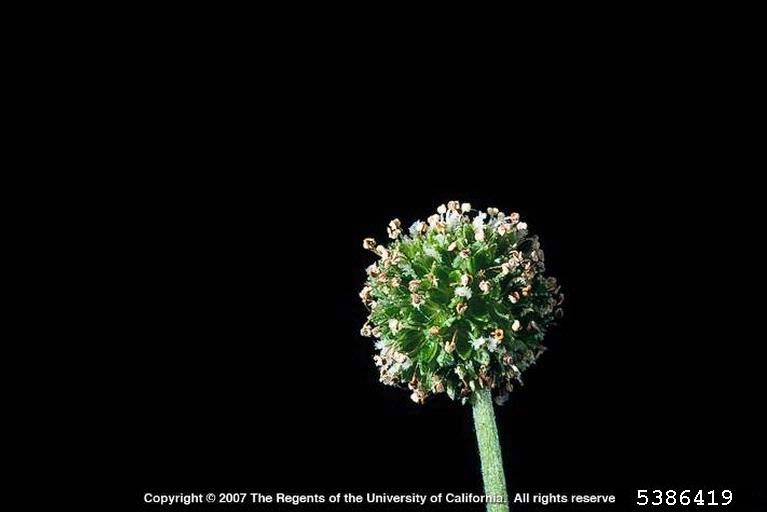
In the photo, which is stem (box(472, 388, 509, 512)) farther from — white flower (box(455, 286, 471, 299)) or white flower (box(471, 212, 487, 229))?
white flower (box(471, 212, 487, 229))

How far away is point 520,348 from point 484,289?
Answer: 14.9 inches

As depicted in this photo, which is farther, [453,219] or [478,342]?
[453,219]

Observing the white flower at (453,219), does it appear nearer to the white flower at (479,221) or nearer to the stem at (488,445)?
the white flower at (479,221)

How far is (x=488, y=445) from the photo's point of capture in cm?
525

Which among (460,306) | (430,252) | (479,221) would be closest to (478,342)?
(460,306)

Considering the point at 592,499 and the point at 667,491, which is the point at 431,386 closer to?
the point at 592,499

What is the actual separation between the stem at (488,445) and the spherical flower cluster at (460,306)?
0.08 m

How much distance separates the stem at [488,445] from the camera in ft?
17.1

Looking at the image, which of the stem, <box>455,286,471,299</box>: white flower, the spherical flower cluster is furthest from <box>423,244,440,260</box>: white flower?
the stem

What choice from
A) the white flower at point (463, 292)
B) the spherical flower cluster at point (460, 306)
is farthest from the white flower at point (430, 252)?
the white flower at point (463, 292)

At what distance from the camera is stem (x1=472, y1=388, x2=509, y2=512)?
17.1 ft

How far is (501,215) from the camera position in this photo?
542 cm

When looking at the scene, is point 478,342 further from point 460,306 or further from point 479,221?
point 479,221

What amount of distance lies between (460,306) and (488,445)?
778 millimetres
